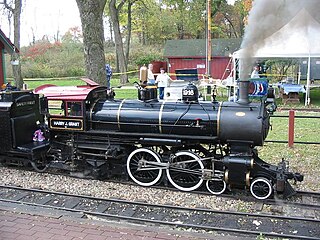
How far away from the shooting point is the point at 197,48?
102 feet

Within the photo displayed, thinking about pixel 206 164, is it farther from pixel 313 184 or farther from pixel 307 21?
pixel 307 21

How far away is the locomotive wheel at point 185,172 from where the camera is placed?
6.88m

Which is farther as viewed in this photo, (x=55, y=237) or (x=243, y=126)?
(x=243, y=126)

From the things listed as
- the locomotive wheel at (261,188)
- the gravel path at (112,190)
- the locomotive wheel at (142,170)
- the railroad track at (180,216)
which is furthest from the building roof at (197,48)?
the railroad track at (180,216)

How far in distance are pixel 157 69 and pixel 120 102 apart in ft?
89.2

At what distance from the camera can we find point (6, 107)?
804 centimetres

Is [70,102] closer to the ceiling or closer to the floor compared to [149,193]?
closer to the ceiling

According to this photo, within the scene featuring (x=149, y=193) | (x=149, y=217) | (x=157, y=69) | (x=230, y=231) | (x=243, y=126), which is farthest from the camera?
(x=157, y=69)

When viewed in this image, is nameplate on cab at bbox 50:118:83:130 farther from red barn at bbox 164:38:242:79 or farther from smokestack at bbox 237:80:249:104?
red barn at bbox 164:38:242:79

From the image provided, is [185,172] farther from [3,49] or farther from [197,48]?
[197,48]

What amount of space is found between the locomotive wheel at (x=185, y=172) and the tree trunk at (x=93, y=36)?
4.91 m

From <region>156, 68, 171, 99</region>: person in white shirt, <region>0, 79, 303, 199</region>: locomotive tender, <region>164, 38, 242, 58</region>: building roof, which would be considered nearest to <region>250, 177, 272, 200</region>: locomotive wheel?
<region>0, 79, 303, 199</region>: locomotive tender

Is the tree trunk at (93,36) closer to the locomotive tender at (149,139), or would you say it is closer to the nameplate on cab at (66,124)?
the locomotive tender at (149,139)

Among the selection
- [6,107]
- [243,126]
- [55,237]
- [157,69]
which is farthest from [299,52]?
[157,69]
